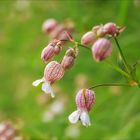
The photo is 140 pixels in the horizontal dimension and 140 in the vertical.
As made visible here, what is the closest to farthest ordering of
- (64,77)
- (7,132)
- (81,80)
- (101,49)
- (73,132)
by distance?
(101,49) < (7,132) < (73,132) < (81,80) < (64,77)

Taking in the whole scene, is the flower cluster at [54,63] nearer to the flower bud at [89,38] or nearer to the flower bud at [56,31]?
the flower bud at [89,38]

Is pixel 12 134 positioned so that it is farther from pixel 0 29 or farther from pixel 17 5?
pixel 0 29

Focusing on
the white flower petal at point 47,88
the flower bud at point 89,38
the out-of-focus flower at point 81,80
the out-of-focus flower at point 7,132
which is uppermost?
the out-of-focus flower at point 81,80

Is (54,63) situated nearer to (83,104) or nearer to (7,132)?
(83,104)

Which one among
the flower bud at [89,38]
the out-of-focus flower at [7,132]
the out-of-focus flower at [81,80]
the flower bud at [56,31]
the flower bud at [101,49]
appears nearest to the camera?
the flower bud at [101,49]

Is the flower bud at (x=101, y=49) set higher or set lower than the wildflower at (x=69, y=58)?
lower

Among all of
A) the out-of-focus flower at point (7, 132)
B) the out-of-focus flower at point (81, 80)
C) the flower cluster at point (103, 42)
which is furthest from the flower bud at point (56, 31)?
the out-of-focus flower at point (81, 80)

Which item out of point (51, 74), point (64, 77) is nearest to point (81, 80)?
point (64, 77)
